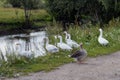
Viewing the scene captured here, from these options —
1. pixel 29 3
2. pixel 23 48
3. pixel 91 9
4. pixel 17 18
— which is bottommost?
pixel 17 18

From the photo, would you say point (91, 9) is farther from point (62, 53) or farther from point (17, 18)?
point (62, 53)

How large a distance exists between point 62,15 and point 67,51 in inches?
1416

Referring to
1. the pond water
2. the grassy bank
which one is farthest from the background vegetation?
the pond water

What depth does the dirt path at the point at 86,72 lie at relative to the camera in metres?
12.0

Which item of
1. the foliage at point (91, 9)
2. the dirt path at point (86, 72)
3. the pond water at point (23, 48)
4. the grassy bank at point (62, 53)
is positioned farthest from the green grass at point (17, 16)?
the dirt path at point (86, 72)

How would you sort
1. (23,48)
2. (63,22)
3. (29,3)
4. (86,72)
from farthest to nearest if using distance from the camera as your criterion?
(29,3)
(63,22)
(23,48)
(86,72)

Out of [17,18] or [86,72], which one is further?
[17,18]

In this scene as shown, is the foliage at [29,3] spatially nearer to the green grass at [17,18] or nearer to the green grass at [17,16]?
the green grass at [17,18]

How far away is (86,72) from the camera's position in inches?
500

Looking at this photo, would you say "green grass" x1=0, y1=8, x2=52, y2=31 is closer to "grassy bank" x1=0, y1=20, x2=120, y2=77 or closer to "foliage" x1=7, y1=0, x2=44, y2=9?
"foliage" x1=7, y1=0, x2=44, y2=9

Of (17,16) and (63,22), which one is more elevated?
(17,16)

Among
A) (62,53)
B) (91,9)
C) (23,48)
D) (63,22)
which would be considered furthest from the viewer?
(63,22)

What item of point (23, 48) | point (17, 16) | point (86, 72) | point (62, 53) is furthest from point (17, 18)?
point (86, 72)

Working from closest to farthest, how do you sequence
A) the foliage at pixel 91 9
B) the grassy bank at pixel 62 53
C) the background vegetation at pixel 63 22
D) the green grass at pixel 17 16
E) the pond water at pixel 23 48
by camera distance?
1. the grassy bank at pixel 62 53
2. the background vegetation at pixel 63 22
3. the pond water at pixel 23 48
4. the foliage at pixel 91 9
5. the green grass at pixel 17 16
